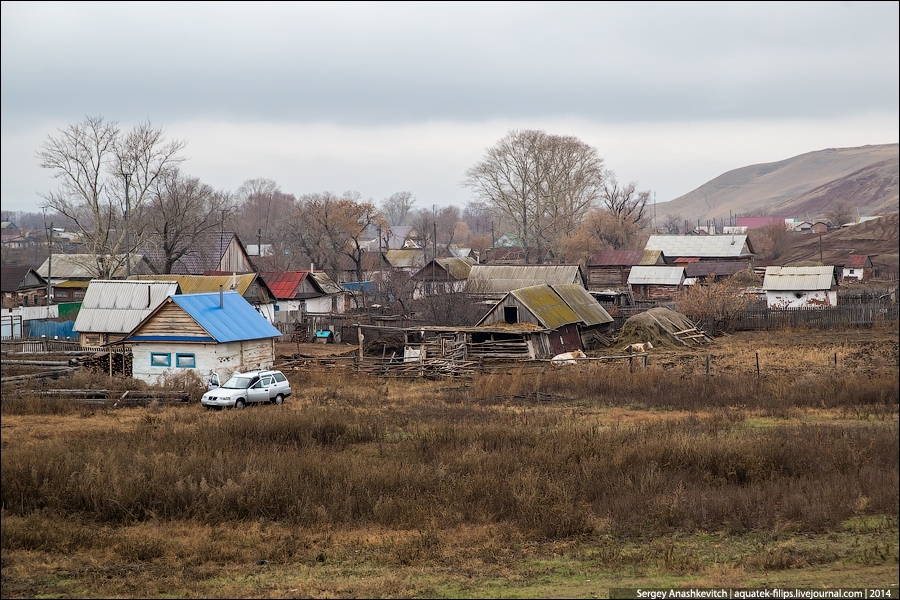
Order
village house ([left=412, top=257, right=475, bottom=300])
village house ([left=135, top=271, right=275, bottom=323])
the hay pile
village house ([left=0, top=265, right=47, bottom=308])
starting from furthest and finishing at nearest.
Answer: village house ([left=0, top=265, right=47, bottom=308])
village house ([left=412, top=257, right=475, bottom=300])
village house ([left=135, top=271, right=275, bottom=323])
the hay pile

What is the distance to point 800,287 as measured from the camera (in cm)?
5447

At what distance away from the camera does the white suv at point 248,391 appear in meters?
25.6

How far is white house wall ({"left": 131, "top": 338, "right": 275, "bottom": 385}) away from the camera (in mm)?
30672

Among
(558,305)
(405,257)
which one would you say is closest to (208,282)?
(558,305)

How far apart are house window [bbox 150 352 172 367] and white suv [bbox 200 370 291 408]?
513 cm

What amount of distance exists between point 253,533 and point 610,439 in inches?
336

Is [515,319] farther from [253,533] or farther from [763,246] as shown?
[763,246]

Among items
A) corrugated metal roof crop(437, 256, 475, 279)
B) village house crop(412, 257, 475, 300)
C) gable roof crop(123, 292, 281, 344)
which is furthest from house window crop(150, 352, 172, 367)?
corrugated metal roof crop(437, 256, 475, 279)

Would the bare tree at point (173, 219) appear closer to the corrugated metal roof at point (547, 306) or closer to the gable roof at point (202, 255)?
the gable roof at point (202, 255)

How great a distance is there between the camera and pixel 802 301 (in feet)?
179

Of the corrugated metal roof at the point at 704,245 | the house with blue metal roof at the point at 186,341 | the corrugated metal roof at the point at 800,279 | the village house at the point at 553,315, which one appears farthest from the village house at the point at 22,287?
the corrugated metal roof at the point at 704,245

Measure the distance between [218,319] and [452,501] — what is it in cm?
1960

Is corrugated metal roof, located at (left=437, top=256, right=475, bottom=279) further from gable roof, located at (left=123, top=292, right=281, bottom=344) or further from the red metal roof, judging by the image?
gable roof, located at (left=123, top=292, right=281, bottom=344)

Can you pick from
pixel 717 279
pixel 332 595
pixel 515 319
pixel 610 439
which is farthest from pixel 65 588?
pixel 717 279
